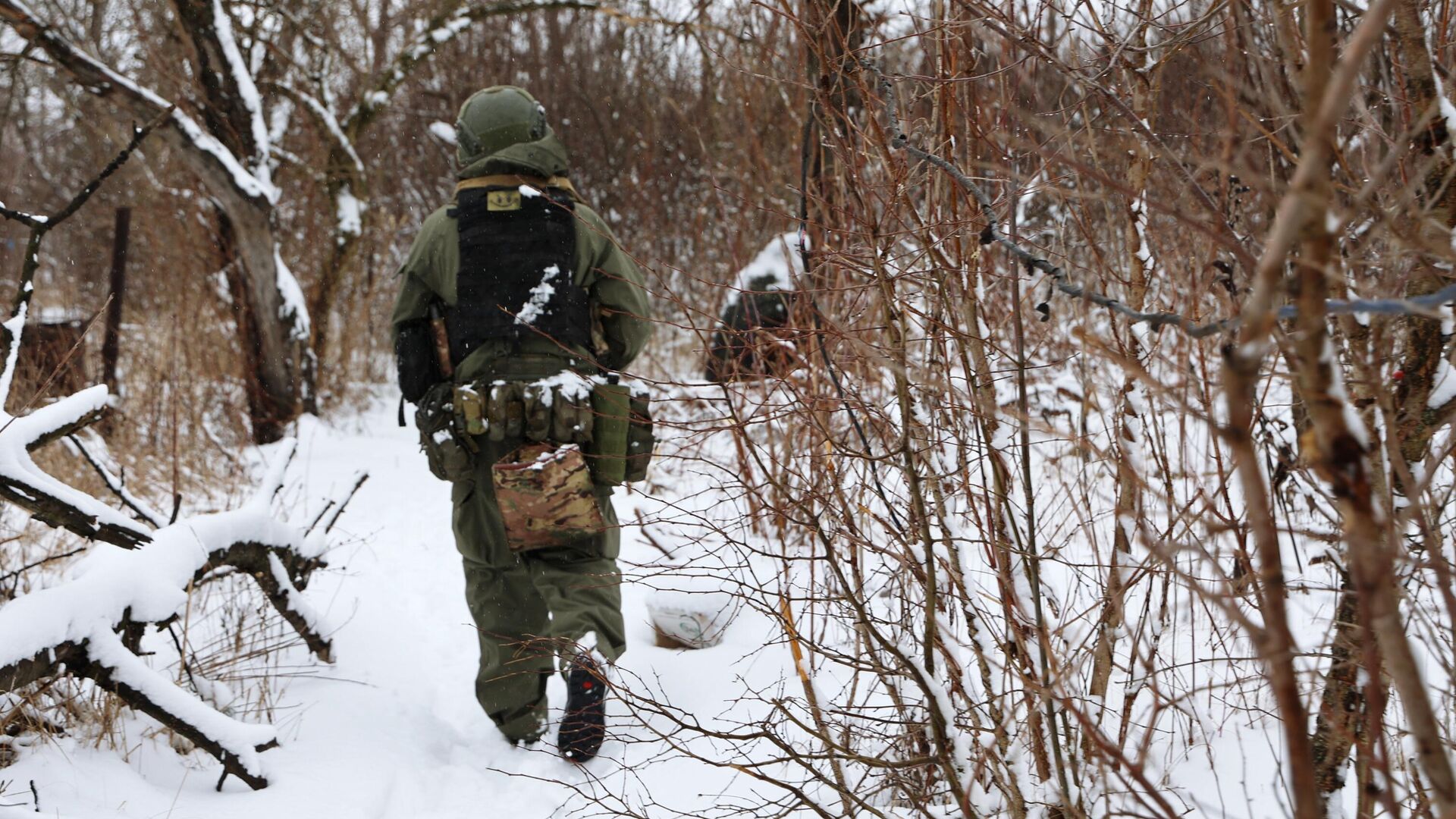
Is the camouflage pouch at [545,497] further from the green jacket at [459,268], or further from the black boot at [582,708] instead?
the black boot at [582,708]

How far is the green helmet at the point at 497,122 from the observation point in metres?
3.00

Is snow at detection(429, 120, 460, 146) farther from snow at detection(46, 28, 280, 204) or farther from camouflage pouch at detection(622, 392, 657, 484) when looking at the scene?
camouflage pouch at detection(622, 392, 657, 484)

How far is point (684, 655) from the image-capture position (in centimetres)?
338

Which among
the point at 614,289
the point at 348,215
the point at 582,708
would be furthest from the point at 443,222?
the point at 348,215

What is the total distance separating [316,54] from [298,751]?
8.05 meters

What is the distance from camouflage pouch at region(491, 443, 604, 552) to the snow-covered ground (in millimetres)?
461

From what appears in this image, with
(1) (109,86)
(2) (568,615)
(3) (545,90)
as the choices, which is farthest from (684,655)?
(3) (545,90)

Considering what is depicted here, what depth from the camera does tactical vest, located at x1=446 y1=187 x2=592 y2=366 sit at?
2.90m

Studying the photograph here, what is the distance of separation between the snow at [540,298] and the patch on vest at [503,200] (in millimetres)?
221

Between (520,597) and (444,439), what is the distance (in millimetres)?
552

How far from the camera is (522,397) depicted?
2.88m

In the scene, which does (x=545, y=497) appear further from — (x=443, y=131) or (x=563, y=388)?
(x=443, y=131)

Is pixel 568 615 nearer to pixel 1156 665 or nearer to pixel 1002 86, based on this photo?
pixel 1156 665

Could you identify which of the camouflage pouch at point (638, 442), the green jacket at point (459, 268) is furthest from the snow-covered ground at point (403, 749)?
the green jacket at point (459, 268)
